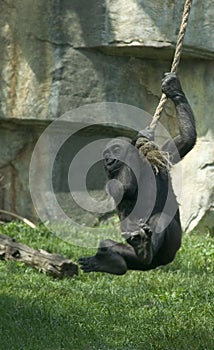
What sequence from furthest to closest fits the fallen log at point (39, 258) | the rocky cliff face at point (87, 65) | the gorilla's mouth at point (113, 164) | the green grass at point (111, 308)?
1. the rocky cliff face at point (87, 65)
2. the fallen log at point (39, 258)
3. the gorilla's mouth at point (113, 164)
4. the green grass at point (111, 308)

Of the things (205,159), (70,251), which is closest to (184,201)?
(205,159)

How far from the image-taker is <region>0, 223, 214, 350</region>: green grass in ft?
14.2

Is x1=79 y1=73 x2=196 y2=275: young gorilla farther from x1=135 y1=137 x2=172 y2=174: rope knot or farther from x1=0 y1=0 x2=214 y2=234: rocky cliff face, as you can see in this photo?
x1=0 y1=0 x2=214 y2=234: rocky cliff face

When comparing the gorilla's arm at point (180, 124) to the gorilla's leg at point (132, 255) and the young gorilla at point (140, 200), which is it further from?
the gorilla's leg at point (132, 255)

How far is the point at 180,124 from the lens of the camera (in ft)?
15.8

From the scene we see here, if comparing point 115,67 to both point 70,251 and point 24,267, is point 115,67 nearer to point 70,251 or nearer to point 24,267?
point 70,251

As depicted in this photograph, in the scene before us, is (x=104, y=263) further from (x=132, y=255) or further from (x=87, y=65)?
(x=87, y=65)

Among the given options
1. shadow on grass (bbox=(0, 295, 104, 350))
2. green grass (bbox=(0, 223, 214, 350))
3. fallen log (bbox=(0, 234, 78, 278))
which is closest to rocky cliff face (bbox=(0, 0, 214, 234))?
green grass (bbox=(0, 223, 214, 350))

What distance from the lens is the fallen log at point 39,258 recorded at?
6.16 m

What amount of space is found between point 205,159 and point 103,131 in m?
1.06

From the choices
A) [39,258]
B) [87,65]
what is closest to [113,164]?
[39,258]

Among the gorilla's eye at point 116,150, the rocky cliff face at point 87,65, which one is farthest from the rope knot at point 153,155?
the rocky cliff face at point 87,65

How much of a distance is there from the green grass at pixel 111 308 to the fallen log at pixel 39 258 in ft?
0.23

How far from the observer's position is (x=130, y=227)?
4621mm
